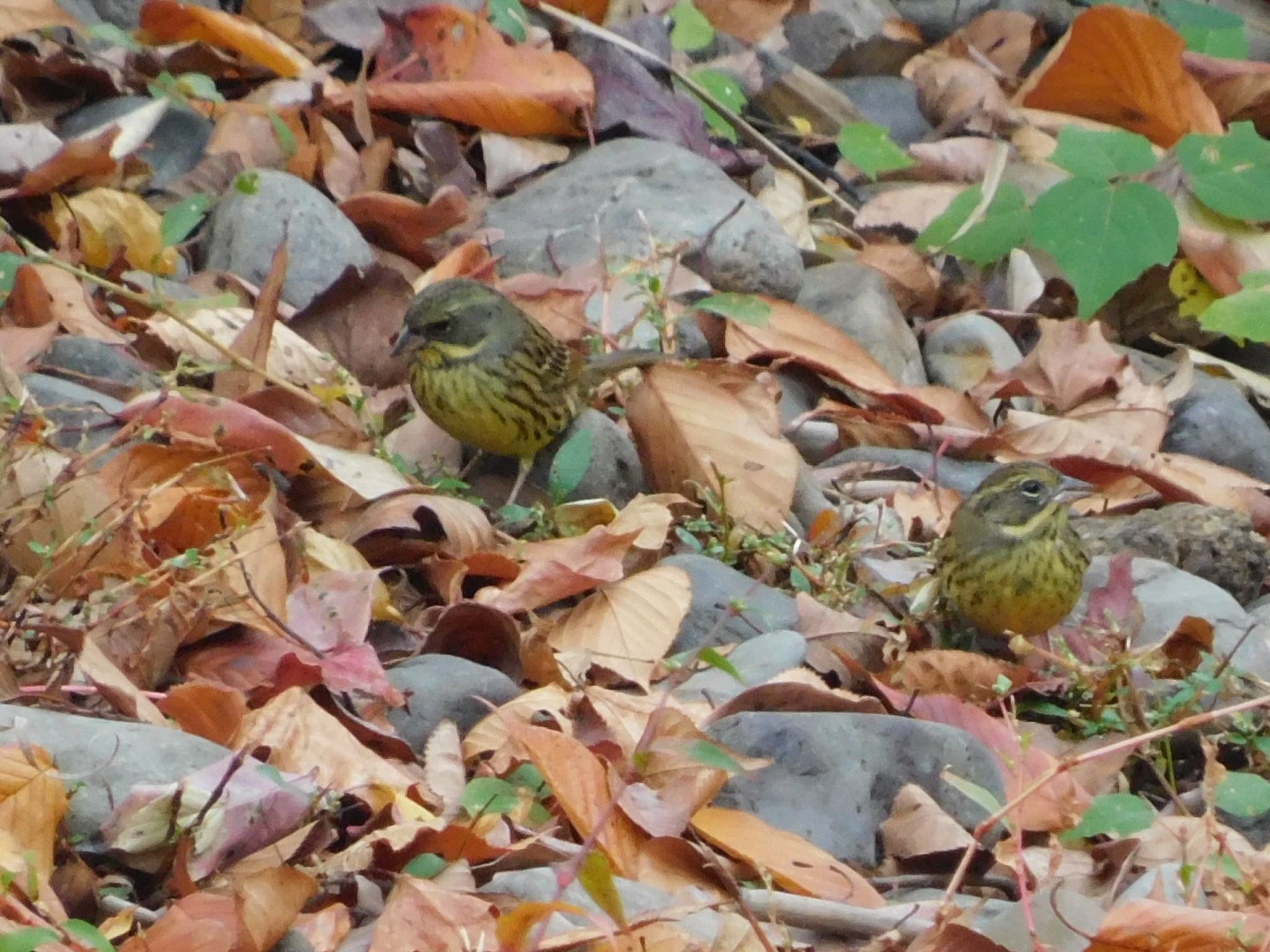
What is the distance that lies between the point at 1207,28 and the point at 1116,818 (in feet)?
19.1

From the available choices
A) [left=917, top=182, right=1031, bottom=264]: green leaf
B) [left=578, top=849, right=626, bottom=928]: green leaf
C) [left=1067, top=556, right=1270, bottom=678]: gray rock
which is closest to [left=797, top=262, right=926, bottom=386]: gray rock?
[left=917, top=182, right=1031, bottom=264]: green leaf

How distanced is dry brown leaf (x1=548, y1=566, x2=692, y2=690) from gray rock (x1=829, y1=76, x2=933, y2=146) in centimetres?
412

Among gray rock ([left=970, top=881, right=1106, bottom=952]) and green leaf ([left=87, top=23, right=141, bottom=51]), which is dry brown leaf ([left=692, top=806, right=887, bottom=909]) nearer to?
gray rock ([left=970, top=881, right=1106, bottom=952])

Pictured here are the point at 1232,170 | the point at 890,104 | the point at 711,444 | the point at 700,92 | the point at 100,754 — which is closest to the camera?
the point at 100,754

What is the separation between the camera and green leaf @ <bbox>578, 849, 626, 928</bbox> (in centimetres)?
246

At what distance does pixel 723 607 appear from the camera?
4262mm

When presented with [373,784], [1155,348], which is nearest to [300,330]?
[373,784]

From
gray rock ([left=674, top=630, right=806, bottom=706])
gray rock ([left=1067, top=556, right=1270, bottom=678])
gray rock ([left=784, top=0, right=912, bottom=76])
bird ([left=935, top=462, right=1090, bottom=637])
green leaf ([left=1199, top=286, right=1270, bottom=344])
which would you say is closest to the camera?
gray rock ([left=674, top=630, right=806, bottom=706])

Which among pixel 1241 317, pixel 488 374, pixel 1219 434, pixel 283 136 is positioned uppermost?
pixel 283 136

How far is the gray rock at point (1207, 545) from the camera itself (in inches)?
196

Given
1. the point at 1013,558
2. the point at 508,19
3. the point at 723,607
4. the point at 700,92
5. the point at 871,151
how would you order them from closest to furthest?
the point at 723,607, the point at 1013,558, the point at 508,19, the point at 700,92, the point at 871,151

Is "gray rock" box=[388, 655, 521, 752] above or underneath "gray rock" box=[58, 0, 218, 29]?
underneath

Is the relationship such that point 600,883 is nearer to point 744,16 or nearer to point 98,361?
point 98,361

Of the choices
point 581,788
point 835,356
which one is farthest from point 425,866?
point 835,356
